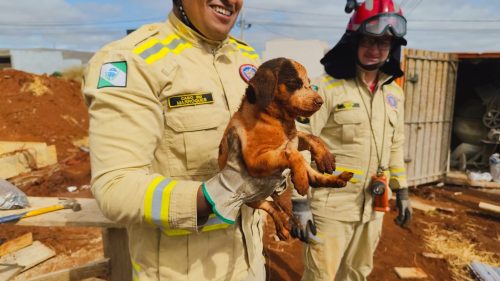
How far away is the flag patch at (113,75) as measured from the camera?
123cm

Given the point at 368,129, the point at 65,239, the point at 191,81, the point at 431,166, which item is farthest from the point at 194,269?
the point at 431,166

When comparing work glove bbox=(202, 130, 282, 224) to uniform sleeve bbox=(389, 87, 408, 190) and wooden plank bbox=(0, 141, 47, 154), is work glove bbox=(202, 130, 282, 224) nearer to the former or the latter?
uniform sleeve bbox=(389, 87, 408, 190)

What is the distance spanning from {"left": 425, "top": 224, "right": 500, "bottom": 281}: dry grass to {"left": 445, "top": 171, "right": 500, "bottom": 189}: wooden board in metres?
3.33

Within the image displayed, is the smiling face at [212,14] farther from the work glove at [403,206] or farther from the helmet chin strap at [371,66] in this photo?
the work glove at [403,206]

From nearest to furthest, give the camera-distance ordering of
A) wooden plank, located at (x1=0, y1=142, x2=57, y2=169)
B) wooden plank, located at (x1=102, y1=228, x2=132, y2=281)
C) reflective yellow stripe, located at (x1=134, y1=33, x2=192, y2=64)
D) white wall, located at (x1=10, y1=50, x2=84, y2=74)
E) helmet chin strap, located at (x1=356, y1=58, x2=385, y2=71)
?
reflective yellow stripe, located at (x1=134, y1=33, x2=192, y2=64) → wooden plank, located at (x1=102, y1=228, x2=132, y2=281) → helmet chin strap, located at (x1=356, y1=58, x2=385, y2=71) → wooden plank, located at (x1=0, y1=142, x2=57, y2=169) → white wall, located at (x1=10, y1=50, x2=84, y2=74)

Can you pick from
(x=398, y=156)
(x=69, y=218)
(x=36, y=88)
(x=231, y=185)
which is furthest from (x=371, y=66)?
(x=36, y=88)

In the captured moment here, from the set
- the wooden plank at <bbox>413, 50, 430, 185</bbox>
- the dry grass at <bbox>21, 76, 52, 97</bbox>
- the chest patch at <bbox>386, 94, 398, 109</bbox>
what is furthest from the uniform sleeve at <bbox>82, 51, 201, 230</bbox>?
the dry grass at <bbox>21, 76, 52, 97</bbox>

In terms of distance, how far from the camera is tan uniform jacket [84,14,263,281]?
1171 mm

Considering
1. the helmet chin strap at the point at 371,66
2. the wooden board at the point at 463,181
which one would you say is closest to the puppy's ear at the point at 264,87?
the helmet chin strap at the point at 371,66

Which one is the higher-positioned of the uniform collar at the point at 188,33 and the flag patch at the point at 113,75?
the uniform collar at the point at 188,33

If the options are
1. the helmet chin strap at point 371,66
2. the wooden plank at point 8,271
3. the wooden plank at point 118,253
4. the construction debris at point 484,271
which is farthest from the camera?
the construction debris at point 484,271

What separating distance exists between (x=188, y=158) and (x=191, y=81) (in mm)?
350

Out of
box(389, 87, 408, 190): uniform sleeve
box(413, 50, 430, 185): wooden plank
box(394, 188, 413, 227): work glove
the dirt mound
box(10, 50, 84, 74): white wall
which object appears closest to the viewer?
box(389, 87, 408, 190): uniform sleeve

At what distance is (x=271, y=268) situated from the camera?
14.4 ft
